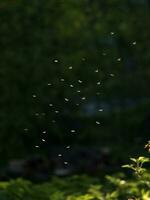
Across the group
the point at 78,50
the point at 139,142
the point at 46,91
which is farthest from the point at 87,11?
the point at 139,142

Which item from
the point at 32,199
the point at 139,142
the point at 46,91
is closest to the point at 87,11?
the point at 46,91

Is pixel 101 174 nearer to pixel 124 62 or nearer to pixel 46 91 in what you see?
pixel 46 91

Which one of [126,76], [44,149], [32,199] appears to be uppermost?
[126,76]

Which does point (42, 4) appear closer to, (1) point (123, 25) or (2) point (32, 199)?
(1) point (123, 25)

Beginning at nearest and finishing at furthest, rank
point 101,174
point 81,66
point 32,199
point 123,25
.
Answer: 1. point 32,199
2. point 101,174
3. point 81,66
4. point 123,25

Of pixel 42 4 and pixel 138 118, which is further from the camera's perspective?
pixel 138 118

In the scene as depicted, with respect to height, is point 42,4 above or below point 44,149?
above

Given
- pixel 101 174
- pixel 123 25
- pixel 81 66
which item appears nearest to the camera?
pixel 101 174
